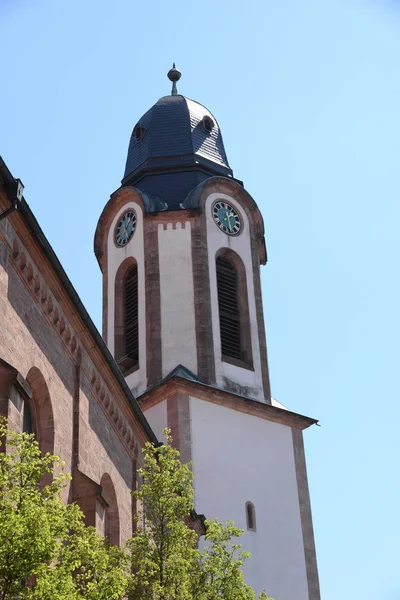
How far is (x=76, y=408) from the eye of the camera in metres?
21.2

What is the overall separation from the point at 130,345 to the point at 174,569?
61.1 feet

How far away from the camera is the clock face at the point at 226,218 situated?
3622 cm

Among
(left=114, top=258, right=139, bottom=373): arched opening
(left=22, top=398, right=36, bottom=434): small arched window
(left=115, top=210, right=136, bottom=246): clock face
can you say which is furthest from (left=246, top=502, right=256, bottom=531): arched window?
(left=22, top=398, right=36, bottom=434): small arched window

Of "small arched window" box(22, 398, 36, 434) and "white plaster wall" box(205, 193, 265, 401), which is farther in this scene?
"white plaster wall" box(205, 193, 265, 401)

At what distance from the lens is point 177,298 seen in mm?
34125

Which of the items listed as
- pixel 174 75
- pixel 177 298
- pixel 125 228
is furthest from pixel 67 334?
pixel 174 75

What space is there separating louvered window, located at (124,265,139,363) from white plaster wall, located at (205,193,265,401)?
8.17ft

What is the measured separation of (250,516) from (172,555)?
598 inches

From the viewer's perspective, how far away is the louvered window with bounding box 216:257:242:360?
34094 millimetres

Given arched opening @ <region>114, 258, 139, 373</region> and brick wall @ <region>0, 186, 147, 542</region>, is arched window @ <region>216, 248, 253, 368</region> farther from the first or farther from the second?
brick wall @ <region>0, 186, 147, 542</region>

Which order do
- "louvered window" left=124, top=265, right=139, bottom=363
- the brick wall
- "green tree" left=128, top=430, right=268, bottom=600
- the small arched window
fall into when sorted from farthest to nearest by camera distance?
"louvered window" left=124, top=265, right=139, bottom=363 → the small arched window → the brick wall → "green tree" left=128, top=430, right=268, bottom=600

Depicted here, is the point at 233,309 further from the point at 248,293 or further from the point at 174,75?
the point at 174,75

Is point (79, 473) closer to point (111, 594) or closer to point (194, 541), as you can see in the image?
point (194, 541)

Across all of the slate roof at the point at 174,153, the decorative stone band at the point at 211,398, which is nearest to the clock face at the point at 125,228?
the slate roof at the point at 174,153
